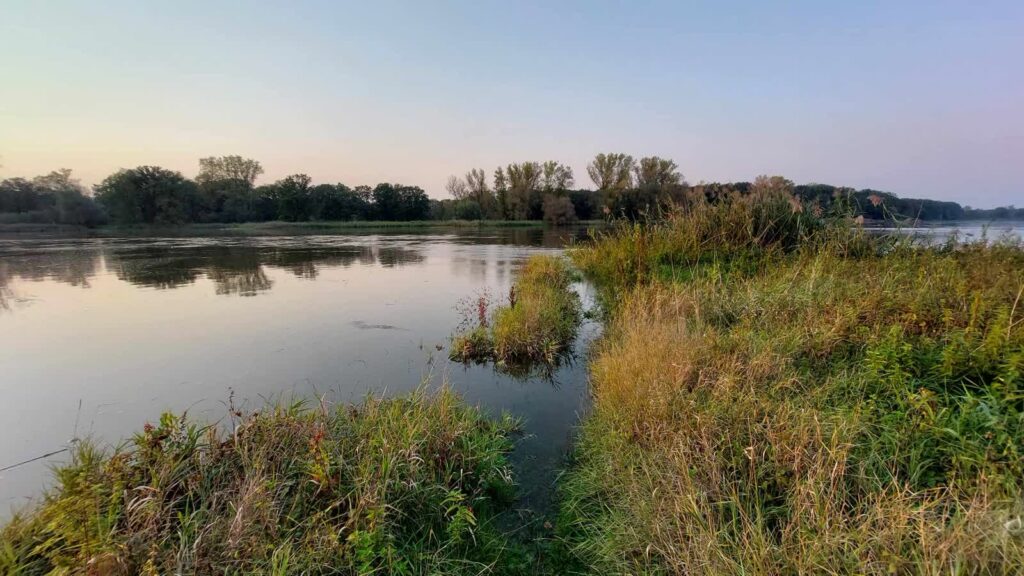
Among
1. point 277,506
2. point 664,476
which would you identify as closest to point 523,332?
point 664,476

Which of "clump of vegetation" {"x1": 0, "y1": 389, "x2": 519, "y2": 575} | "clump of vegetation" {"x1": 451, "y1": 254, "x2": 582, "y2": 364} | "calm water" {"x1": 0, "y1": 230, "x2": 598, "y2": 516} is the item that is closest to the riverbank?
"calm water" {"x1": 0, "y1": 230, "x2": 598, "y2": 516}

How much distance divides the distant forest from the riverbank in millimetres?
1873

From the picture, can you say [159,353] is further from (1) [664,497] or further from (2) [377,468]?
(1) [664,497]

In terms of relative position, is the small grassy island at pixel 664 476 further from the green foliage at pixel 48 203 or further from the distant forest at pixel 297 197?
the green foliage at pixel 48 203

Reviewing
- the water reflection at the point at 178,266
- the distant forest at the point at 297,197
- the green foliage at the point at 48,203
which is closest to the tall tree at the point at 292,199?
the distant forest at the point at 297,197

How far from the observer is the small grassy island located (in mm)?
Answer: 1862

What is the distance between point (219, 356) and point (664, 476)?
643cm

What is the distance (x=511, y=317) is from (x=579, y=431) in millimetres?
3144

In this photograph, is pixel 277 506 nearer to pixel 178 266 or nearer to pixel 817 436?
pixel 817 436

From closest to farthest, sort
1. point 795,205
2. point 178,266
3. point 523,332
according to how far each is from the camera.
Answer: point 523,332 < point 795,205 < point 178,266

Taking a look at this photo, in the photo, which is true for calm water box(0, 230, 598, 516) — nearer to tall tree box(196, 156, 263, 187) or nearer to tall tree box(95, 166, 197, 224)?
tall tree box(95, 166, 197, 224)

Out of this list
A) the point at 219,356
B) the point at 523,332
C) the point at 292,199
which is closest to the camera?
the point at 219,356

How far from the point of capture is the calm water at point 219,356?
163 inches

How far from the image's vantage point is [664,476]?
2561mm
